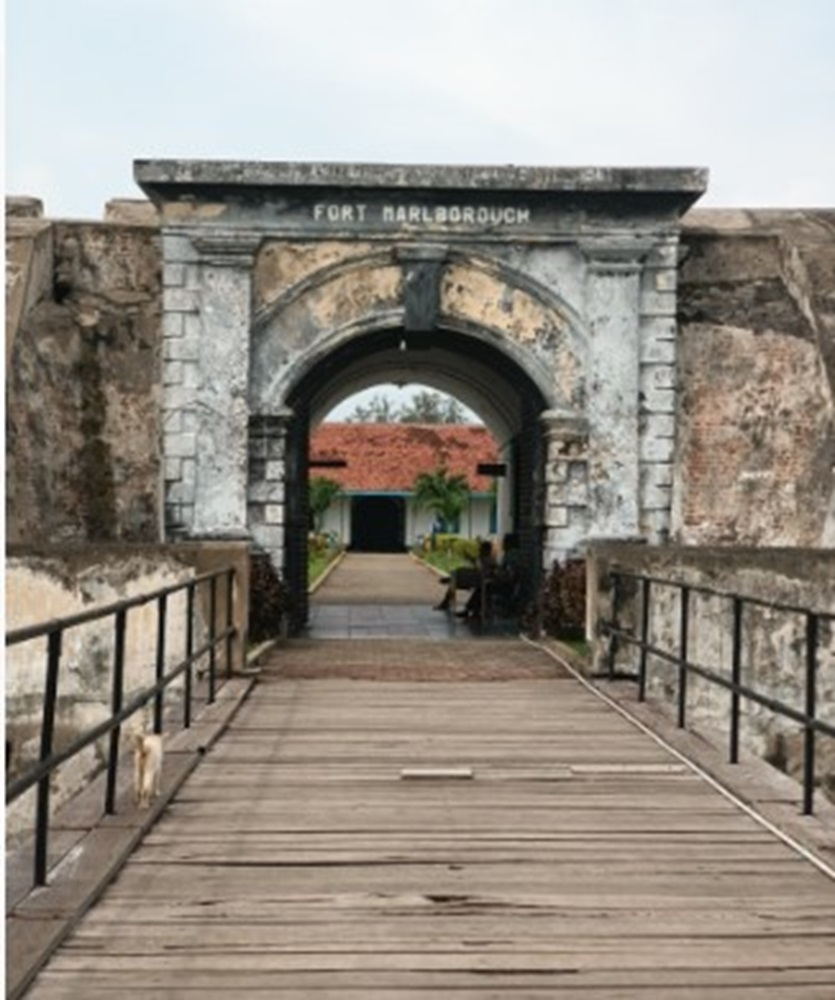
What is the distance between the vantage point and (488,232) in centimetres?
1366

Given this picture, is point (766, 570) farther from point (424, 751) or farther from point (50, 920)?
point (50, 920)

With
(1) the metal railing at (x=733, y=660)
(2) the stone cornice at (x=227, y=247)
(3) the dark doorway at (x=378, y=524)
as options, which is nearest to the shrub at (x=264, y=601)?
(2) the stone cornice at (x=227, y=247)

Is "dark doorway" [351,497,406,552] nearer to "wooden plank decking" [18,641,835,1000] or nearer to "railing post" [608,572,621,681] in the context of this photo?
"railing post" [608,572,621,681]

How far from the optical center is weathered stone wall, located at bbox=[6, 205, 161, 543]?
13.5 m

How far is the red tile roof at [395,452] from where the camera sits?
155 feet

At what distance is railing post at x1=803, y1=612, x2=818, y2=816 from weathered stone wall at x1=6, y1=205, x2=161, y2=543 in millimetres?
8848

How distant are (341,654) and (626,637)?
11.1ft

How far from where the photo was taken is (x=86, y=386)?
13797mm

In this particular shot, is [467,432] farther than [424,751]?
Yes

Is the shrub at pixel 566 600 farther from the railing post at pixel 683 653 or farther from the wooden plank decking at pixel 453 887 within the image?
the wooden plank decking at pixel 453 887

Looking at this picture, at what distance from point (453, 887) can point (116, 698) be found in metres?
1.68

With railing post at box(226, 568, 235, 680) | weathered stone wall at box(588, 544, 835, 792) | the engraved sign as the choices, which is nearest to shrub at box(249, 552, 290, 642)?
railing post at box(226, 568, 235, 680)

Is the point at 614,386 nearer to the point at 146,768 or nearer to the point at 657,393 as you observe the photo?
the point at 657,393

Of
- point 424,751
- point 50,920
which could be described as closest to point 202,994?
point 50,920
